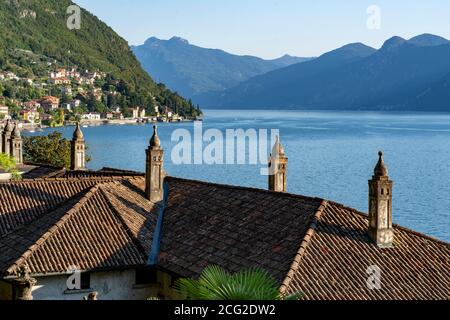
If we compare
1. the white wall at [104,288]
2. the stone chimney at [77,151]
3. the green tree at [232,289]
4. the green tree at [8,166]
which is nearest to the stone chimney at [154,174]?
the white wall at [104,288]

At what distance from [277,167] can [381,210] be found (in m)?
7.92

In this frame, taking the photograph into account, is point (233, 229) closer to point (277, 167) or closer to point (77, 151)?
point (277, 167)

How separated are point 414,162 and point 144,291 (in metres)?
98.8

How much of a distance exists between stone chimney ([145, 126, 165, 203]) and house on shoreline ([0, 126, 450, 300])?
841 millimetres

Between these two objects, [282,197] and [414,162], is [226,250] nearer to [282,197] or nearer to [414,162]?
[282,197]

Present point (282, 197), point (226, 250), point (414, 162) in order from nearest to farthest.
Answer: point (226, 250) < point (282, 197) < point (414, 162)

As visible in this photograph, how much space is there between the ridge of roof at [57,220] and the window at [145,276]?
9.72ft

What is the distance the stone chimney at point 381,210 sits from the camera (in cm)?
2259

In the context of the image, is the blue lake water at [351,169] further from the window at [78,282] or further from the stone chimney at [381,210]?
the window at [78,282]

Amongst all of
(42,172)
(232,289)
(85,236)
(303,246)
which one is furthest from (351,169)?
(232,289)

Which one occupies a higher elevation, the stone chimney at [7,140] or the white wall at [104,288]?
the stone chimney at [7,140]
